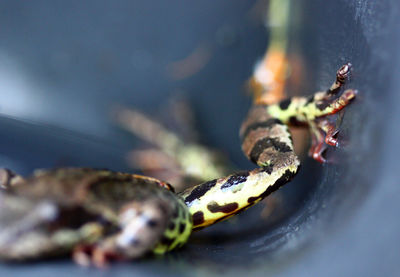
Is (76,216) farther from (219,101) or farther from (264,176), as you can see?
(219,101)

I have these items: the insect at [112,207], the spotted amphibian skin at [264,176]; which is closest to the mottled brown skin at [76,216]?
the insect at [112,207]

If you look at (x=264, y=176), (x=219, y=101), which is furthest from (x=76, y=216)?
(x=219, y=101)

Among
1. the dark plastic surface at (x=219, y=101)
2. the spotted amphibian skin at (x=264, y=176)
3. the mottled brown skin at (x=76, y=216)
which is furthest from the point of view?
the spotted amphibian skin at (x=264, y=176)

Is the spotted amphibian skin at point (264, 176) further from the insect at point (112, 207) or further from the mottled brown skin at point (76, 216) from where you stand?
the mottled brown skin at point (76, 216)

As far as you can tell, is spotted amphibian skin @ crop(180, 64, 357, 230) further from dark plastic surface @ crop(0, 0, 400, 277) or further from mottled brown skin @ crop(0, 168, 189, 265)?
mottled brown skin @ crop(0, 168, 189, 265)

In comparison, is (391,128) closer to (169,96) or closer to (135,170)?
(135,170)

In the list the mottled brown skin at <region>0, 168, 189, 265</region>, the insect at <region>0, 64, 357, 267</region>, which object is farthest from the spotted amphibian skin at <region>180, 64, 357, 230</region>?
the mottled brown skin at <region>0, 168, 189, 265</region>

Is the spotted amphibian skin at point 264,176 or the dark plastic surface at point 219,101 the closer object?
the dark plastic surface at point 219,101

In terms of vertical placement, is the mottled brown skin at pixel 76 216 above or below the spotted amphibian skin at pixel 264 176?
below
